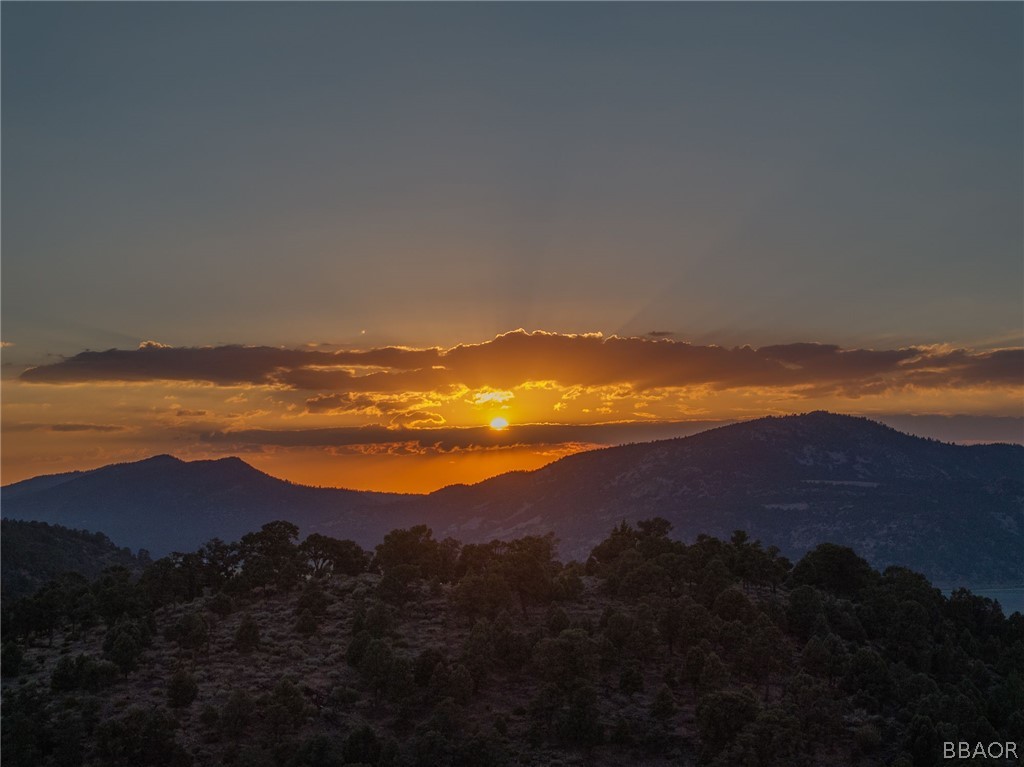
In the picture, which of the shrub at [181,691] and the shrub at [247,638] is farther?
the shrub at [247,638]

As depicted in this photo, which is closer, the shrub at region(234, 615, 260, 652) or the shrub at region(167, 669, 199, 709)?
the shrub at region(167, 669, 199, 709)

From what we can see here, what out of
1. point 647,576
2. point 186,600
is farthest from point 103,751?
point 647,576

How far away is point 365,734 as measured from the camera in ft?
279

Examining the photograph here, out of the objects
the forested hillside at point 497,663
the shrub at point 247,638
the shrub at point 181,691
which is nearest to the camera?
the forested hillside at point 497,663

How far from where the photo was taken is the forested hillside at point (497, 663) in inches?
3445

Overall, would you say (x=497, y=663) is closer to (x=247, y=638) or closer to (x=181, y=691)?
(x=247, y=638)

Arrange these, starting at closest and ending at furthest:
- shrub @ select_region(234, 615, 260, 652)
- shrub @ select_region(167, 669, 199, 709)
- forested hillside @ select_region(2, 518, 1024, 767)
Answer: forested hillside @ select_region(2, 518, 1024, 767)
shrub @ select_region(167, 669, 199, 709)
shrub @ select_region(234, 615, 260, 652)

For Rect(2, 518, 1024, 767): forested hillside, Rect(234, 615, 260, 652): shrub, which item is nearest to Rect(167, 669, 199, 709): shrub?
Rect(2, 518, 1024, 767): forested hillside

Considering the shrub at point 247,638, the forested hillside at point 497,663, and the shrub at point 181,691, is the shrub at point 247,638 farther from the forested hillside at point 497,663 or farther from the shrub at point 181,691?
the shrub at point 181,691

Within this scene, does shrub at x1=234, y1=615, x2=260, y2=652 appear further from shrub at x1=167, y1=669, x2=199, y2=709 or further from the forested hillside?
shrub at x1=167, y1=669, x2=199, y2=709

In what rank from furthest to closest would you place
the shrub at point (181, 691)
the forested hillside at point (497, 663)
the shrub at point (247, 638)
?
the shrub at point (247, 638) < the shrub at point (181, 691) < the forested hillside at point (497, 663)

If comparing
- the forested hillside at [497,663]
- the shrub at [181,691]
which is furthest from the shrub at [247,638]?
the shrub at [181,691]

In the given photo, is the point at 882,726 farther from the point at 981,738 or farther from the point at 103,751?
the point at 103,751

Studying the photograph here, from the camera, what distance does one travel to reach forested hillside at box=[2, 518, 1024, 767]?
87.5 m
